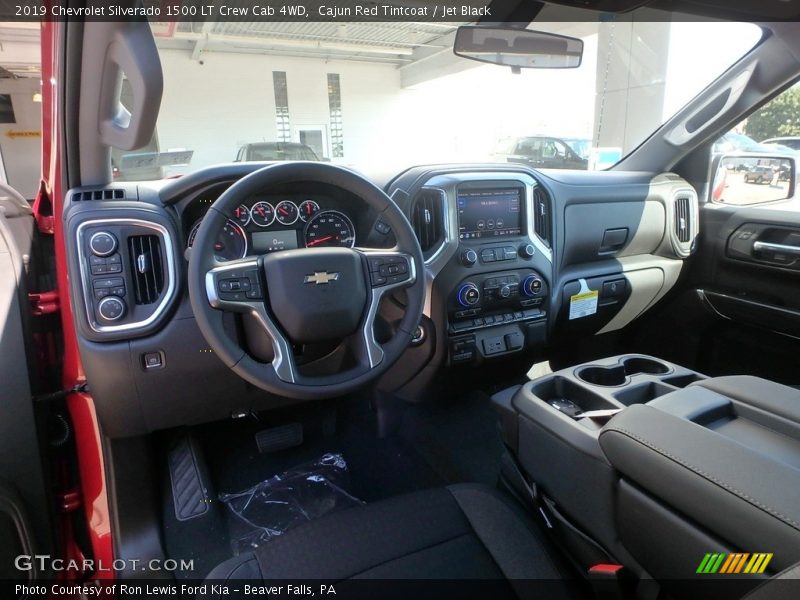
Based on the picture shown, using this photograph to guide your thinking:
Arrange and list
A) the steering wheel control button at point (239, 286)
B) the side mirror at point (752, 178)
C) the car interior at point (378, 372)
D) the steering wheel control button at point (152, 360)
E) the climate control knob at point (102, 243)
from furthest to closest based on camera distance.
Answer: the side mirror at point (752, 178) → the steering wheel control button at point (152, 360) → the climate control knob at point (102, 243) → the steering wheel control button at point (239, 286) → the car interior at point (378, 372)

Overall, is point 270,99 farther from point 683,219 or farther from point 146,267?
point 146,267

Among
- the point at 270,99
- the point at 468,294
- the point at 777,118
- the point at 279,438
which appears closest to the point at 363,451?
the point at 279,438

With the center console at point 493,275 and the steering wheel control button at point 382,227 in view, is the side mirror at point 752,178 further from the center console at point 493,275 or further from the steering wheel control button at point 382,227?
the steering wheel control button at point 382,227

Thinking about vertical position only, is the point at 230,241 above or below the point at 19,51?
below

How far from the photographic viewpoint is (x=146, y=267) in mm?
1379

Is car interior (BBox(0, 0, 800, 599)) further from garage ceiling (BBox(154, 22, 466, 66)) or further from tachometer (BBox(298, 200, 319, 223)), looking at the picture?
garage ceiling (BBox(154, 22, 466, 66))

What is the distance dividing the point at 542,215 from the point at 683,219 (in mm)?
919

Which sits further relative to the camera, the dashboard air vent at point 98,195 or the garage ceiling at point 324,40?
the garage ceiling at point 324,40

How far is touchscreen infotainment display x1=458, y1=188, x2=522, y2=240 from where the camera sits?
76.5 inches

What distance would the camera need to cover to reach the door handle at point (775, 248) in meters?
2.13

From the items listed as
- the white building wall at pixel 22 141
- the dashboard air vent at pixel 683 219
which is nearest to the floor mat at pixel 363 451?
the white building wall at pixel 22 141

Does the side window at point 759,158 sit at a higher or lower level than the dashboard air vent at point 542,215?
higher

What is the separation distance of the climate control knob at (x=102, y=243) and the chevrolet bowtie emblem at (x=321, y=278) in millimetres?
514

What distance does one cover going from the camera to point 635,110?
129 inches
